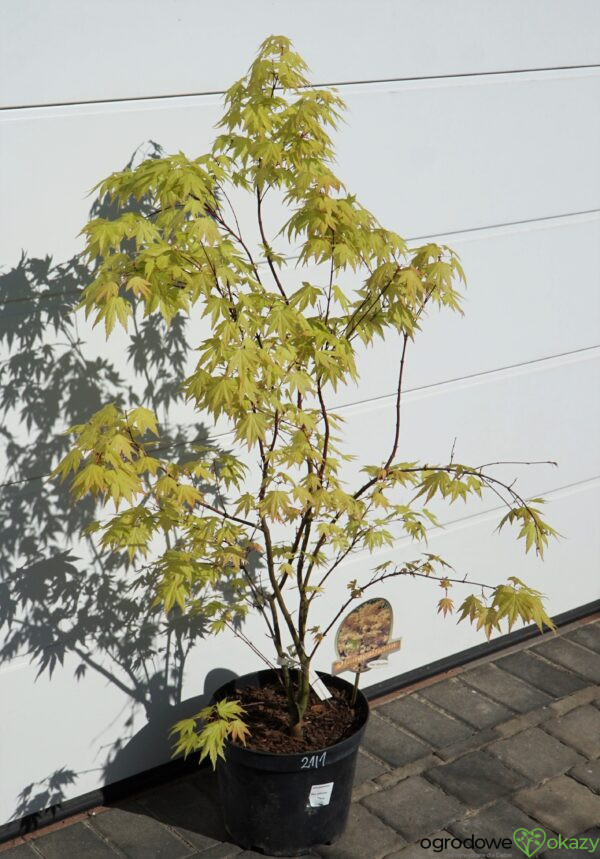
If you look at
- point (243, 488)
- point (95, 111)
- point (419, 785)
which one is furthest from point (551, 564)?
point (95, 111)

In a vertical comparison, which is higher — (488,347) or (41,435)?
(488,347)

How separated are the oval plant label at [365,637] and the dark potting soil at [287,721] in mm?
460

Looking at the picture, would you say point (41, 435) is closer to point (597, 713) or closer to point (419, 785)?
point (419, 785)

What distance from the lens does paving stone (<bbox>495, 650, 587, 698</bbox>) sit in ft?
14.0

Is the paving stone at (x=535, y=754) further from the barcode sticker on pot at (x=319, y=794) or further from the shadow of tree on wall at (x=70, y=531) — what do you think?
the shadow of tree on wall at (x=70, y=531)

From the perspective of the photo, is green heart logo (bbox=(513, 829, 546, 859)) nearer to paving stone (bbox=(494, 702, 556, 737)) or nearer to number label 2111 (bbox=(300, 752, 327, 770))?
paving stone (bbox=(494, 702, 556, 737))

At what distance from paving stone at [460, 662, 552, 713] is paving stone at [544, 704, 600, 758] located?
0.40ft

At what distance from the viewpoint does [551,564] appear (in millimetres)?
4648

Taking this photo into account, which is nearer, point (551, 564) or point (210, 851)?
point (210, 851)

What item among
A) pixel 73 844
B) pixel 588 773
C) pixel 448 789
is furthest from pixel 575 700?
pixel 73 844

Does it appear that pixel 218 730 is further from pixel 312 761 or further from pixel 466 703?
pixel 466 703

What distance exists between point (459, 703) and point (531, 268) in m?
1.69

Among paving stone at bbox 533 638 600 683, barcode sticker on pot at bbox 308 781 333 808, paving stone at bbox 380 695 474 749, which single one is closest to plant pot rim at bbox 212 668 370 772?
barcode sticker on pot at bbox 308 781 333 808

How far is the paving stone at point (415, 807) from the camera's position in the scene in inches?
136
